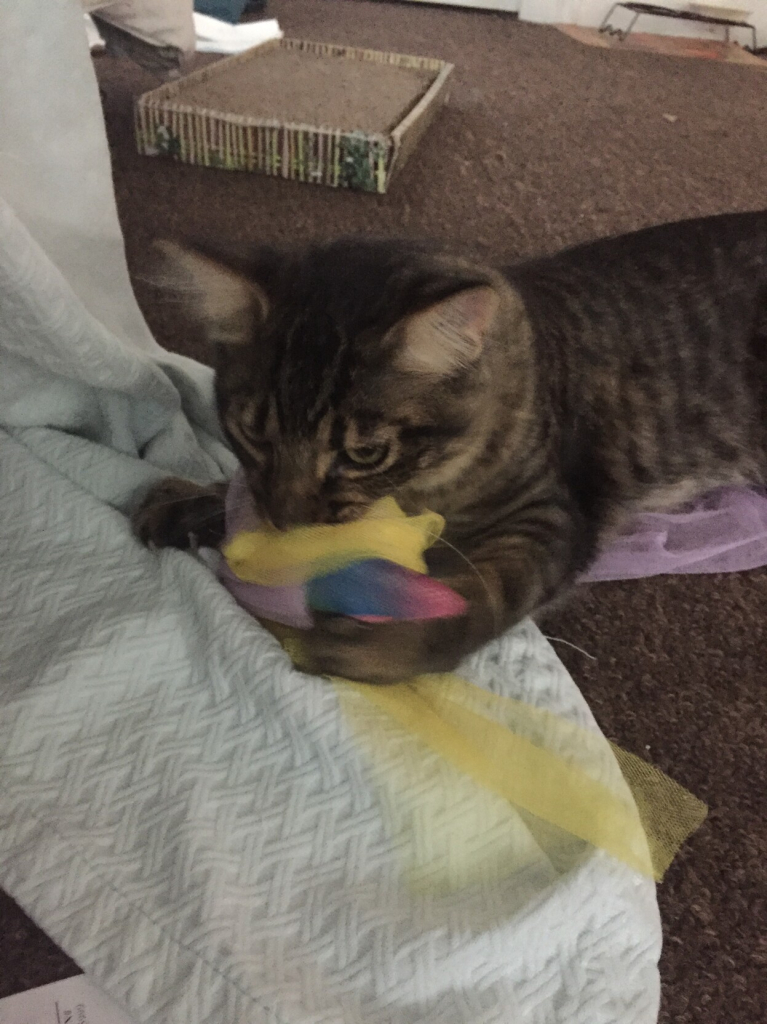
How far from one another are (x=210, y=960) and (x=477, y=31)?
3.51m

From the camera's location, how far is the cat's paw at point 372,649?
2.63ft

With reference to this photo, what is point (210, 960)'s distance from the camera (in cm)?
65

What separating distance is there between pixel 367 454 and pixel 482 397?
0.15 metres

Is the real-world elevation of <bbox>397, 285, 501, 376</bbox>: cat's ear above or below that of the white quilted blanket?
above

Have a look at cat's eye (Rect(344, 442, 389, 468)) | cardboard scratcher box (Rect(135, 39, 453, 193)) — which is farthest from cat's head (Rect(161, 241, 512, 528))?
cardboard scratcher box (Rect(135, 39, 453, 193))

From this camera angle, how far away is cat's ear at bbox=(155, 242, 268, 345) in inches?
30.1

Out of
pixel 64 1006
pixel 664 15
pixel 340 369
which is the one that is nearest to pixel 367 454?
pixel 340 369

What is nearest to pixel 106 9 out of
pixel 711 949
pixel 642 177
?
pixel 642 177

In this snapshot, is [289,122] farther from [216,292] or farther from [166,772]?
[166,772]

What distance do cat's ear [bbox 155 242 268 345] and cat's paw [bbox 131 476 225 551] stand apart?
0.20 metres

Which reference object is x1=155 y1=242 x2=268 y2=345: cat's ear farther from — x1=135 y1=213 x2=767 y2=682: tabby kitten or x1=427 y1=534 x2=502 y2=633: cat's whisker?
x1=427 y1=534 x2=502 y2=633: cat's whisker

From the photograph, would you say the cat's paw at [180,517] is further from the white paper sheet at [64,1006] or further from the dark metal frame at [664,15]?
the dark metal frame at [664,15]

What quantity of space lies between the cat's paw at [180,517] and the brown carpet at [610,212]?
1.34ft

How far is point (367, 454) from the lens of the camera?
784 mm
